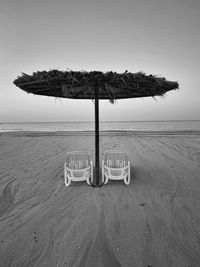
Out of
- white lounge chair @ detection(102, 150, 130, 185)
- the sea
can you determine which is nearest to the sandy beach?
white lounge chair @ detection(102, 150, 130, 185)

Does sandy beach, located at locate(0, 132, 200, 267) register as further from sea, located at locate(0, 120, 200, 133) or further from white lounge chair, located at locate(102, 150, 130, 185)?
sea, located at locate(0, 120, 200, 133)

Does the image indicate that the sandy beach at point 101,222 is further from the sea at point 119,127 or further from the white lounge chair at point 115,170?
the sea at point 119,127

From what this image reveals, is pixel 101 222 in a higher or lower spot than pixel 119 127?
higher

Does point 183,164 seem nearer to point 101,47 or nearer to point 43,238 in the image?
point 43,238

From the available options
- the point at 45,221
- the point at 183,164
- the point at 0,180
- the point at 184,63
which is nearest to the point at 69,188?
the point at 45,221

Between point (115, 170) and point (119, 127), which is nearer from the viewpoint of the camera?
point (115, 170)

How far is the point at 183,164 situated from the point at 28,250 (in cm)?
580

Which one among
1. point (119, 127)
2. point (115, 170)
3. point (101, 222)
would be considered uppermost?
point (115, 170)

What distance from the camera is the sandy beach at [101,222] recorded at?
A: 209cm

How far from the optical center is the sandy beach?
2.09 m

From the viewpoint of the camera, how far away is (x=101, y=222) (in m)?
2.80

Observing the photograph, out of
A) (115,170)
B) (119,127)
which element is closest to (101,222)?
(115,170)

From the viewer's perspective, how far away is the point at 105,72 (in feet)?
10.4

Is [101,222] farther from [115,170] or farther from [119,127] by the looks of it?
[119,127]
